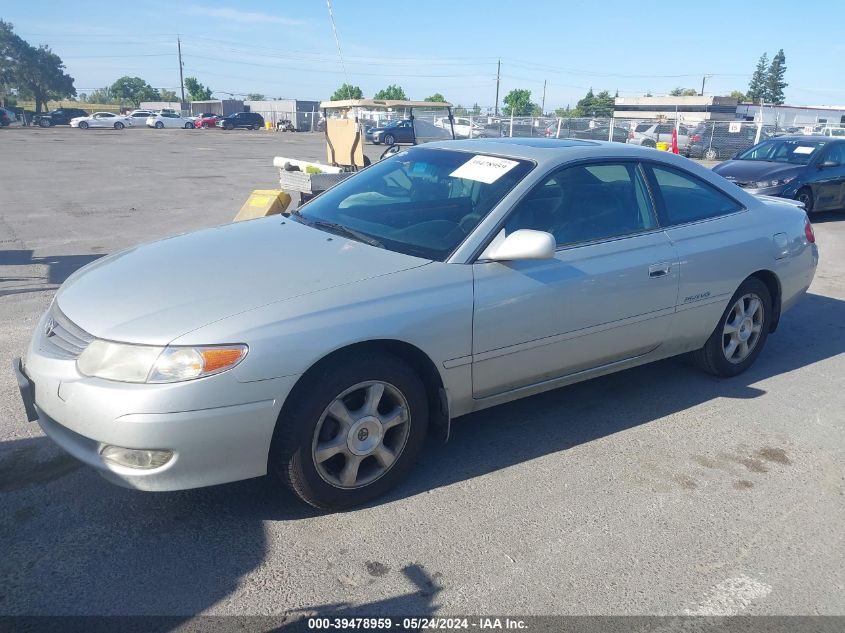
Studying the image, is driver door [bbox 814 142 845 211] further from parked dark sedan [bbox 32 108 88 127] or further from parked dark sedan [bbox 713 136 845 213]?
parked dark sedan [bbox 32 108 88 127]

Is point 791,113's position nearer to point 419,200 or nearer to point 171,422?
point 419,200

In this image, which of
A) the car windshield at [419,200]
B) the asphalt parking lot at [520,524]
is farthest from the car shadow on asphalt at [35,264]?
the car windshield at [419,200]

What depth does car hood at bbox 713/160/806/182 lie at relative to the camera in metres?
11.8

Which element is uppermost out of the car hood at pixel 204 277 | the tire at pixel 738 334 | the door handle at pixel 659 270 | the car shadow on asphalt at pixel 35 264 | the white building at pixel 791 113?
the white building at pixel 791 113

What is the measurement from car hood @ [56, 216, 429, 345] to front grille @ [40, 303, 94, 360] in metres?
0.04

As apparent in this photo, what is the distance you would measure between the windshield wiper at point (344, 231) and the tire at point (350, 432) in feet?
2.48

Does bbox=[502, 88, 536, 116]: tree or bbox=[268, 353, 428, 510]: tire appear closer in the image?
bbox=[268, 353, 428, 510]: tire

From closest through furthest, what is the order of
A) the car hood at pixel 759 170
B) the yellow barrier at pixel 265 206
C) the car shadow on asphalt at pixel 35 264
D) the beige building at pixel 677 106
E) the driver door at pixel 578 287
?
the driver door at pixel 578 287, the car shadow on asphalt at pixel 35 264, the yellow barrier at pixel 265 206, the car hood at pixel 759 170, the beige building at pixel 677 106

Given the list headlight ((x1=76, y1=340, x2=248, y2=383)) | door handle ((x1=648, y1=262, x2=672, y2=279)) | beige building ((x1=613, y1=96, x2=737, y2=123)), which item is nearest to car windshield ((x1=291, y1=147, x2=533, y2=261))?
door handle ((x1=648, y1=262, x2=672, y2=279))

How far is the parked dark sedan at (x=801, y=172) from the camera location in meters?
→ 11.7

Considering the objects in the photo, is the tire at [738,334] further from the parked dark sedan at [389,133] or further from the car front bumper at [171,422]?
the parked dark sedan at [389,133]

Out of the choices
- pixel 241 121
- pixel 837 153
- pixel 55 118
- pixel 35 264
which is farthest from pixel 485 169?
pixel 55 118

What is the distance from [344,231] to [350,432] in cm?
124

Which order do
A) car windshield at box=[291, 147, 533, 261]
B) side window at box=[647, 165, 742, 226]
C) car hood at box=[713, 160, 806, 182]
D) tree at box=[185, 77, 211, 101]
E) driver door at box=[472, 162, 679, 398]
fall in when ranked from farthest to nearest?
1. tree at box=[185, 77, 211, 101]
2. car hood at box=[713, 160, 806, 182]
3. side window at box=[647, 165, 742, 226]
4. car windshield at box=[291, 147, 533, 261]
5. driver door at box=[472, 162, 679, 398]
